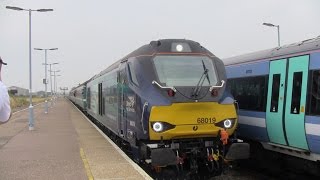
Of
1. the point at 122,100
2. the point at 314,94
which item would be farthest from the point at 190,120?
the point at 122,100

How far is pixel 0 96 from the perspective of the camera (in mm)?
3092

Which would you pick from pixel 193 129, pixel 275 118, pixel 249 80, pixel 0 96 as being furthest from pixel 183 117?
pixel 0 96

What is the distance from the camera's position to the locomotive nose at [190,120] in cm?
997

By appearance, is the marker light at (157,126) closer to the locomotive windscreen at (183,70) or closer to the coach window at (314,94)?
the locomotive windscreen at (183,70)

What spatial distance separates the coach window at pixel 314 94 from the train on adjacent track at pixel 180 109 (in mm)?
1600

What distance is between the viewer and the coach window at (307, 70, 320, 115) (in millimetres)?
9578

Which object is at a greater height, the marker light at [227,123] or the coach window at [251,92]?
the coach window at [251,92]

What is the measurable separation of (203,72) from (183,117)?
4.04 feet

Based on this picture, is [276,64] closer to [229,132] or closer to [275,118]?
[275,118]

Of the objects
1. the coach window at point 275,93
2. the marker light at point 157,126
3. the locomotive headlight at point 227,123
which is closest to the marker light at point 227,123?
the locomotive headlight at point 227,123

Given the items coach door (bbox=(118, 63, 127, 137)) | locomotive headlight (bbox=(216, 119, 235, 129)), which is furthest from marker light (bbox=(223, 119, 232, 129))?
coach door (bbox=(118, 63, 127, 137))

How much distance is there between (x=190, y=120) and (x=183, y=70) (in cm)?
115

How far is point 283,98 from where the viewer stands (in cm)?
1089

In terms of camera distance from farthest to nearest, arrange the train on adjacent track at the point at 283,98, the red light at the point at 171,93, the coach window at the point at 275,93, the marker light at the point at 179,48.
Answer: the coach window at the point at 275,93 → the marker light at the point at 179,48 → the red light at the point at 171,93 → the train on adjacent track at the point at 283,98
